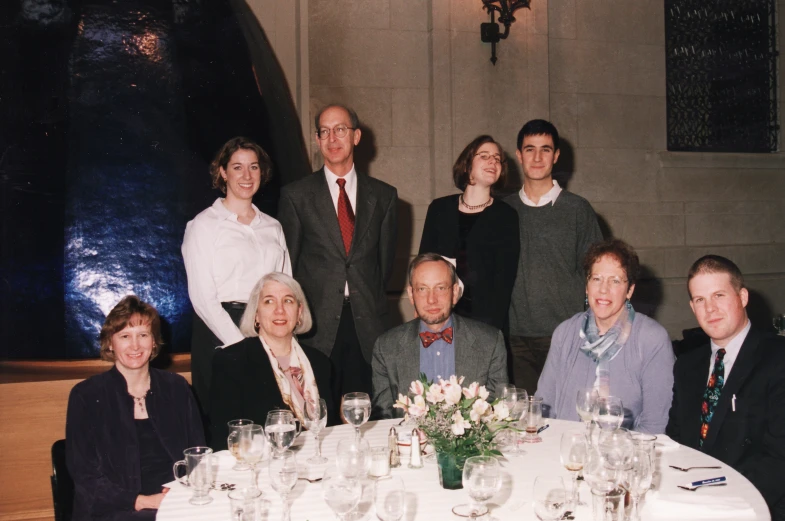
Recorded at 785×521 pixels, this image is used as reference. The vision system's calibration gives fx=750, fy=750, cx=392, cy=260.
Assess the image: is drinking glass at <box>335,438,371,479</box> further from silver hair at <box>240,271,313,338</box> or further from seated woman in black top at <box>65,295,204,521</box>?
silver hair at <box>240,271,313,338</box>

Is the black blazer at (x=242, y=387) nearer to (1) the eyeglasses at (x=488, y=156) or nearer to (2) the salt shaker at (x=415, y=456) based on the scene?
(2) the salt shaker at (x=415, y=456)

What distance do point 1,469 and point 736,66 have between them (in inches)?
257

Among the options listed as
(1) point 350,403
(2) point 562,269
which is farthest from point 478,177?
(1) point 350,403

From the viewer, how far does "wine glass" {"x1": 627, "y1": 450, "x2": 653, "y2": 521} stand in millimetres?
1746

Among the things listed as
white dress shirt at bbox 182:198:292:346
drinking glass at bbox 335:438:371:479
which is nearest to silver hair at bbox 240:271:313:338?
white dress shirt at bbox 182:198:292:346

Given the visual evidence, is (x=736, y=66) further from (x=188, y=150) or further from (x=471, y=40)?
(x=188, y=150)

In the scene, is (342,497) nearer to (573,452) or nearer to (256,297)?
(573,452)

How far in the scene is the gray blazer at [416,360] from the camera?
2.98 meters

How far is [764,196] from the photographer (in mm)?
6809

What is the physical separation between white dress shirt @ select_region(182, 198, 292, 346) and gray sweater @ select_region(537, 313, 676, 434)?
1.38 meters

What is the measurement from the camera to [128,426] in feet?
8.59

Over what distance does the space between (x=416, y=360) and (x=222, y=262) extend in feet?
3.18

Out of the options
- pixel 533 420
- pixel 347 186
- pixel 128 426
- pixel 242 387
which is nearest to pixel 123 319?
pixel 128 426

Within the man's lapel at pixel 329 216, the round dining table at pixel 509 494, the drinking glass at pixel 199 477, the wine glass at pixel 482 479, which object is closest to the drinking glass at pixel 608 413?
the round dining table at pixel 509 494
